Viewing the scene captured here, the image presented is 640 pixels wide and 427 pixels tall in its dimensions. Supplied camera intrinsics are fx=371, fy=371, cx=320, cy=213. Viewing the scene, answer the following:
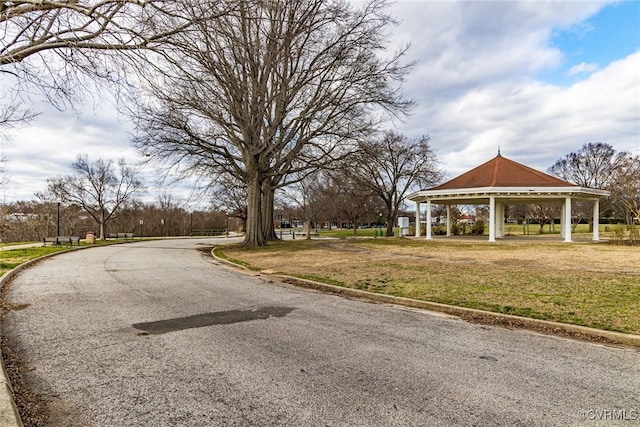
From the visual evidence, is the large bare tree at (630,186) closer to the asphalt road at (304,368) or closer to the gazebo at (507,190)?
the gazebo at (507,190)

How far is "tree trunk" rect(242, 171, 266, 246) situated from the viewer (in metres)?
21.5

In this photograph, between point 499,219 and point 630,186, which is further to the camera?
point 499,219

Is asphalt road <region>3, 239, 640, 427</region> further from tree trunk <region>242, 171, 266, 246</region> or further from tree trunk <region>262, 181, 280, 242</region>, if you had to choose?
tree trunk <region>262, 181, 280, 242</region>

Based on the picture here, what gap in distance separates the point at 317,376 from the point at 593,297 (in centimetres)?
628

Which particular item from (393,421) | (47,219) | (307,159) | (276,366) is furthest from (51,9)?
(47,219)

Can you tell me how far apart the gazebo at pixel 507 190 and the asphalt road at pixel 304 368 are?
18682mm

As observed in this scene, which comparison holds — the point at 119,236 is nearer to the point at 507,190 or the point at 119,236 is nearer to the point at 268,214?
the point at 268,214

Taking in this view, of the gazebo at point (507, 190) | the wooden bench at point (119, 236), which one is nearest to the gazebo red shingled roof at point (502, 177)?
the gazebo at point (507, 190)

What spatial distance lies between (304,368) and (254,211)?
18.4 metres

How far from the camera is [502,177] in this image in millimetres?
24875

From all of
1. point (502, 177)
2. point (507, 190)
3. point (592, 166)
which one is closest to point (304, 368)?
point (507, 190)

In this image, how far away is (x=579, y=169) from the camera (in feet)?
156

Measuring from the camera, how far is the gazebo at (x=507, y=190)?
2227 cm

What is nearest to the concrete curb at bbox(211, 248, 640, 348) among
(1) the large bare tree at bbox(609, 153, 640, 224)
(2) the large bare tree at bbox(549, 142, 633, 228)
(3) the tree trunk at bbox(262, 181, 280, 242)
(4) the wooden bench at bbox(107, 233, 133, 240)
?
(3) the tree trunk at bbox(262, 181, 280, 242)
